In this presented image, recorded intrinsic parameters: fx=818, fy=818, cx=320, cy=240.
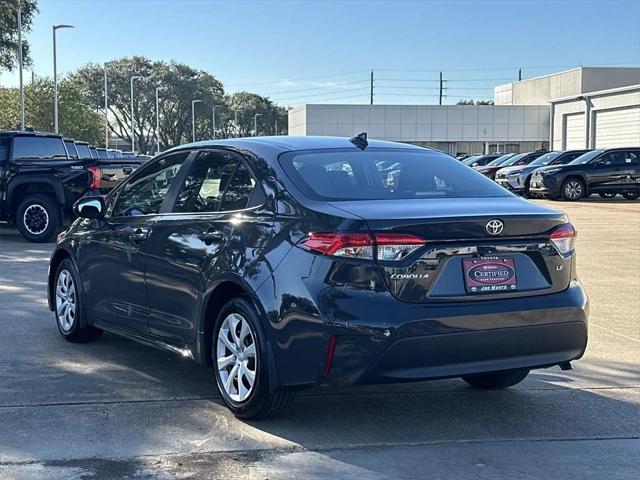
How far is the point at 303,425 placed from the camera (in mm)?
4840

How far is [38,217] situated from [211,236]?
393 inches

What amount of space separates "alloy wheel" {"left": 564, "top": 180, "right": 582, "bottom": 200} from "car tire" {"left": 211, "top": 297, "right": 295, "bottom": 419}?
2367cm

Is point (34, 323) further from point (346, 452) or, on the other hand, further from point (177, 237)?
point (346, 452)

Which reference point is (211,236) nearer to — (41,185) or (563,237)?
(563,237)

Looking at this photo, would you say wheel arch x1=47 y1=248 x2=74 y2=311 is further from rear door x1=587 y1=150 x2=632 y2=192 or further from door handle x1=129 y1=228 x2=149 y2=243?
rear door x1=587 y1=150 x2=632 y2=192

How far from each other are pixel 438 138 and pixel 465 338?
61447 millimetres

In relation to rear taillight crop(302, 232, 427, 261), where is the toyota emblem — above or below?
above

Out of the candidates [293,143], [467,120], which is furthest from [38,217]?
[467,120]

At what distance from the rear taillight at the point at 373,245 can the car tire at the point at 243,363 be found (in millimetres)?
688

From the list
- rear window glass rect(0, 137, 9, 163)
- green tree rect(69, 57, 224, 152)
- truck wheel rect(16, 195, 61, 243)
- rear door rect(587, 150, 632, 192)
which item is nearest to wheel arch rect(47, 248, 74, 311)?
truck wheel rect(16, 195, 61, 243)

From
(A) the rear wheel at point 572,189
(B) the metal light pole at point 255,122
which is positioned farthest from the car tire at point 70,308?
(B) the metal light pole at point 255,122

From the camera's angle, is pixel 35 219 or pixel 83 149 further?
pixel 83 149

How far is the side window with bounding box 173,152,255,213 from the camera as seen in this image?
16.8 ft

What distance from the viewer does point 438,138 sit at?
212 feet
